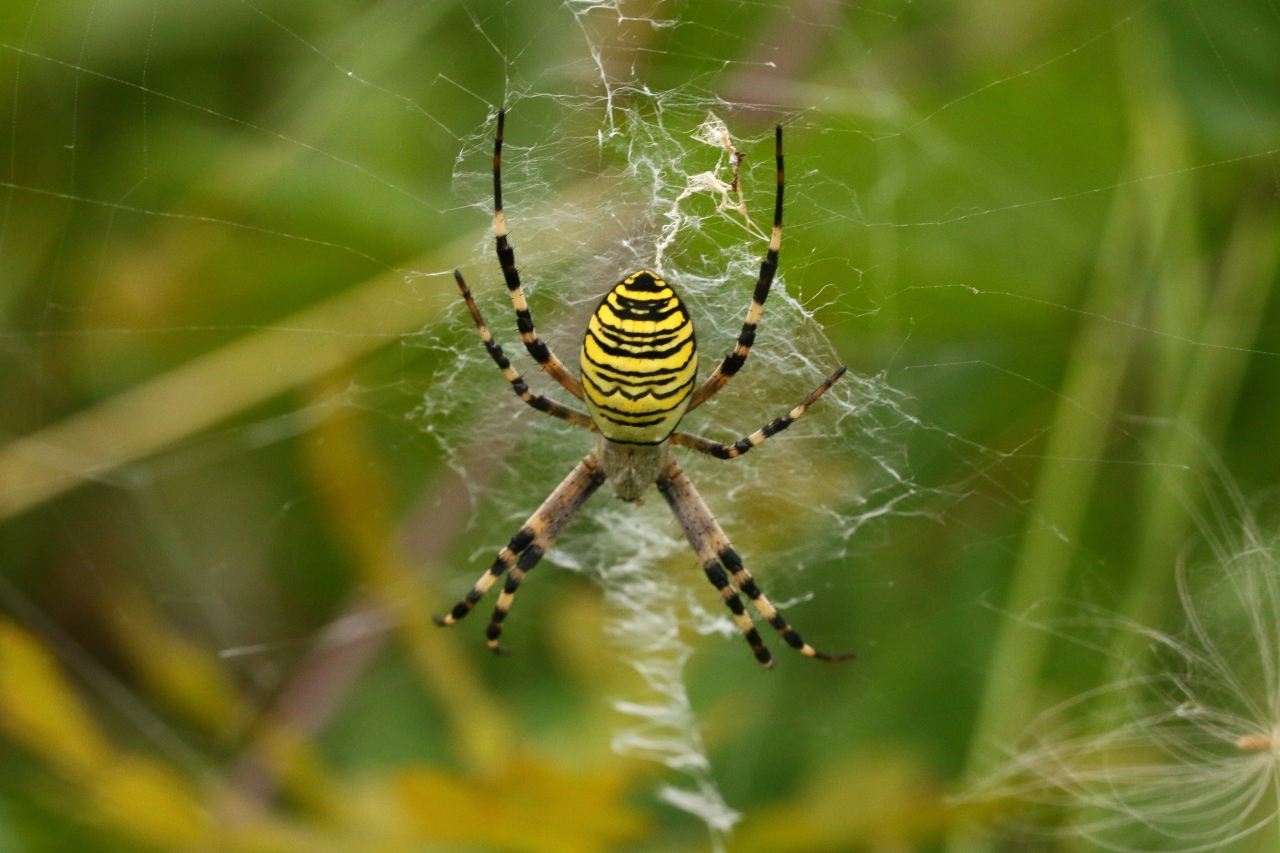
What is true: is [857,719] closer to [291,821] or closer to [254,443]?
[291,821]

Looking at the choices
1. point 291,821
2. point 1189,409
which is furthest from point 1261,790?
point 291,821

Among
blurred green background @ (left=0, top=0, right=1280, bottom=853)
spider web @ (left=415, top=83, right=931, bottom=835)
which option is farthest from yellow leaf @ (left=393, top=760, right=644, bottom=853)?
spider web @ (left=415, top=83, right=931, bottom=835)

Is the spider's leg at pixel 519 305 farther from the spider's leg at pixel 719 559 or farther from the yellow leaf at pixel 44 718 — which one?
the yellow leaf at pixel 44 718

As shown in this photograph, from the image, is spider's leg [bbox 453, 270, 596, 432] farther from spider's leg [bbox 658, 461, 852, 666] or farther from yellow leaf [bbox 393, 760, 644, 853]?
yellow leaf [bbox 393, 760, 644, 853]

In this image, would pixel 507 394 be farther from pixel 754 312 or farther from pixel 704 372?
pixel 754 312

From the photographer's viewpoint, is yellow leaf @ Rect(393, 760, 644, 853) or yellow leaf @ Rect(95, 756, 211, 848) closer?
yellow leaf @ Rect(393, 760, 644, 853)

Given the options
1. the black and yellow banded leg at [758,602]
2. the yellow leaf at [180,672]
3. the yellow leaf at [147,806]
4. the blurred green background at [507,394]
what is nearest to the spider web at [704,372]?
the blurred green background at [507,394]
